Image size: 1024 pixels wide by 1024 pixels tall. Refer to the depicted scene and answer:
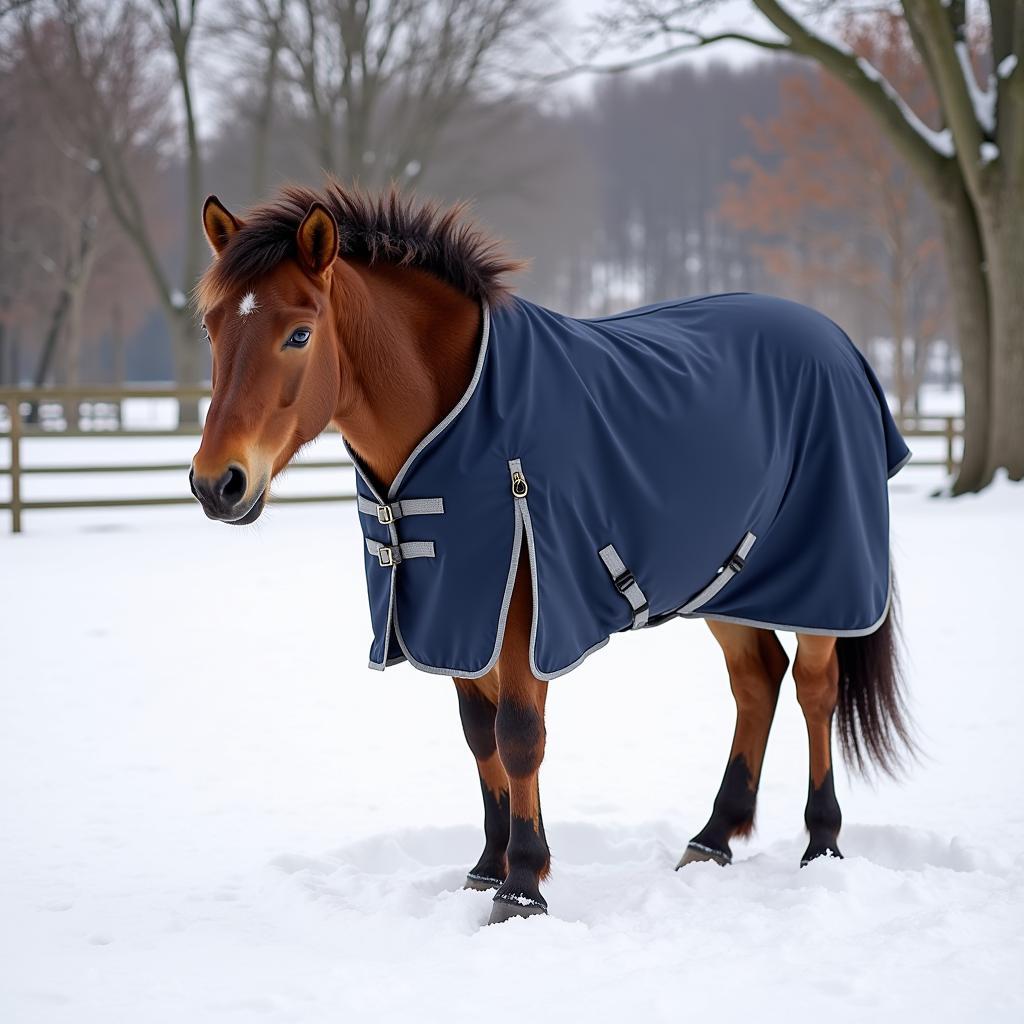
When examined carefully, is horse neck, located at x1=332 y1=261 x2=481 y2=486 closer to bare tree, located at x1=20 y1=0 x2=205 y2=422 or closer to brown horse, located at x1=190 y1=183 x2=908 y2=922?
brown horse, located at x1=190 y1=183 x2=908 y2=922

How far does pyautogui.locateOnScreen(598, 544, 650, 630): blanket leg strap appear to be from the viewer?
2.92m

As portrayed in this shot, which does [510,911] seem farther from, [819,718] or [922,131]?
[922,131]

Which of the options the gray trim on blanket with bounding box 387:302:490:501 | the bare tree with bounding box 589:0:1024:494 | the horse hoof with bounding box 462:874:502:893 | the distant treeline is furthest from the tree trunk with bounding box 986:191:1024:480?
the horse hoof with bounding box 462:874:502:893

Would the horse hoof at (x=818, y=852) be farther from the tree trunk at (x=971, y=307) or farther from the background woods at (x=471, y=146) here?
the tree trunk at (x=971, y=307)

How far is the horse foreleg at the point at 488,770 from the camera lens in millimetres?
3091

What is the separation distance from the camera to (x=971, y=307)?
11.6 meters

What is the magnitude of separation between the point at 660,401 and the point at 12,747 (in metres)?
3.05

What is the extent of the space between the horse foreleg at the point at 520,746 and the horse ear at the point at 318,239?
85cm

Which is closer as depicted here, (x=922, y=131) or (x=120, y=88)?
(x=922, y=131)


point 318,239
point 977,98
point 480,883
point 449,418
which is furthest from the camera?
point 977,98

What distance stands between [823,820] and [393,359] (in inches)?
71.7

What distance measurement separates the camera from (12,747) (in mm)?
4594

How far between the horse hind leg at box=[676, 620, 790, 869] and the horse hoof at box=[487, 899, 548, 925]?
2.32 feet

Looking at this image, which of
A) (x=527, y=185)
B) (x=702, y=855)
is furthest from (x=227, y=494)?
(x=527, y=185)
